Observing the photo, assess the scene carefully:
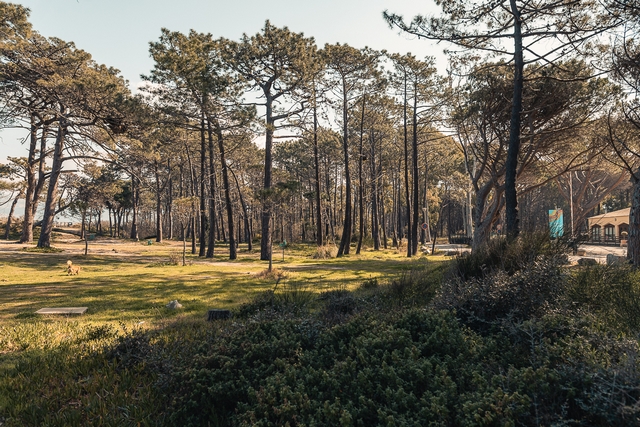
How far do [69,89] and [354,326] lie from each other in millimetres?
16253

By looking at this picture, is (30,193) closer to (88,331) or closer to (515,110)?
(88,331)

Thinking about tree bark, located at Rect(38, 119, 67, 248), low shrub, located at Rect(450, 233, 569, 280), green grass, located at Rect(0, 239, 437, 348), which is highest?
tree bark, located at Rect(38, 119, 67, 248)

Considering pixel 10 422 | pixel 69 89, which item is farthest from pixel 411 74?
pixel 10 422

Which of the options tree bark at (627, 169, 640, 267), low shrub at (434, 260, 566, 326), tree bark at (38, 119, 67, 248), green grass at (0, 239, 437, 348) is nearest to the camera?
low shrub at (434, 260, 566, 326)

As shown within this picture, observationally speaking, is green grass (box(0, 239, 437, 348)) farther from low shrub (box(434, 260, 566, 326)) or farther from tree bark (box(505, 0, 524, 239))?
low shrub (box(434, 260, 566, 326))

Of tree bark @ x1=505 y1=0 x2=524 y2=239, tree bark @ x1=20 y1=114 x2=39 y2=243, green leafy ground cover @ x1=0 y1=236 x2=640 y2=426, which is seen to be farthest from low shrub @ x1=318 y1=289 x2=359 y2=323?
tree bark @ x1=20 y1=114 x2=39 y2=243

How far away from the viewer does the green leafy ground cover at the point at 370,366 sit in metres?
2.25

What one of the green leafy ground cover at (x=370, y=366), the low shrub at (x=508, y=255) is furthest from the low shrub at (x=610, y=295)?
the low shrub at (x=508, y=255)

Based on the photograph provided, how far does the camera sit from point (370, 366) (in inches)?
113

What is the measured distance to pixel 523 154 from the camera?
14414 mm

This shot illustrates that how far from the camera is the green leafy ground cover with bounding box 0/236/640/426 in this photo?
2246 millimetres

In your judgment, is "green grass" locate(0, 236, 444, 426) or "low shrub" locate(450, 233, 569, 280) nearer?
"green grass" locate(0, 236, 444, 426)

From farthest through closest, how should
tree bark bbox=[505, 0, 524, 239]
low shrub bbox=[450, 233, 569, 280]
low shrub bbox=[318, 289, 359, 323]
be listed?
tree bark bbox=[505, 0, 524, 239] < low shrub bbox=[450, 233, 569, 280] < low shrub bbox=[318, 289, 359, 323]

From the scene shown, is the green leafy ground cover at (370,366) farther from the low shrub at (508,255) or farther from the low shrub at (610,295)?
the low shrub at (508,255)
